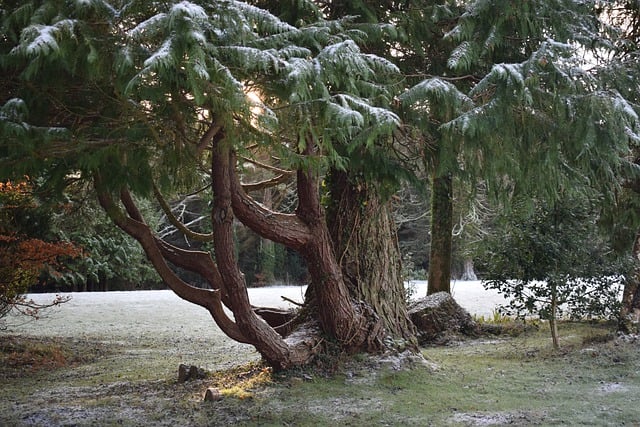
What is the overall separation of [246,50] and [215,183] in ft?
7.35

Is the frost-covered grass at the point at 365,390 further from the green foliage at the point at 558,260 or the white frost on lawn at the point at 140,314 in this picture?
the white frost on lawn at the point at 140,314

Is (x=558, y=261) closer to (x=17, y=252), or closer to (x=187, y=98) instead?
(x=187, y=98)

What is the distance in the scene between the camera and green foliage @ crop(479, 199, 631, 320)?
8.29m

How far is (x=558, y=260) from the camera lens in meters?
8.27

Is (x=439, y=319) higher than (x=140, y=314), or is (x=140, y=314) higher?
(x=439, y=319)

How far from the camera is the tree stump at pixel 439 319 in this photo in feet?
33.9

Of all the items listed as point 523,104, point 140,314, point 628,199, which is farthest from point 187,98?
point 140,314

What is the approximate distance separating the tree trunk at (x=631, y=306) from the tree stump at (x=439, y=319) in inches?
105

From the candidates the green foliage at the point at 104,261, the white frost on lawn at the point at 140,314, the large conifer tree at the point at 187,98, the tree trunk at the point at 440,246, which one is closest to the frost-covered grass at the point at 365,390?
the large conifer tree at the point at 187,98

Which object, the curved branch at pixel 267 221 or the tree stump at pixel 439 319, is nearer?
the curved branch at pixel 267 221

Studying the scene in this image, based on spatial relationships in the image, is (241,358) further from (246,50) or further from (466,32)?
(246,50)

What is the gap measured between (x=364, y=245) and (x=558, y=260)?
2.64 metres

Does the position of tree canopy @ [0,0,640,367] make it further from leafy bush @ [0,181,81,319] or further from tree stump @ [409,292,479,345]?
tree stump @ [409,292,479,345]

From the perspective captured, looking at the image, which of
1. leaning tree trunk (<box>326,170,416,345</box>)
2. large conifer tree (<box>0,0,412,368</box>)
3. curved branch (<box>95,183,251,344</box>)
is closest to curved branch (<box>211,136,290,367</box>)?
large conifer tree (<box>0,0,412,368</box>)
